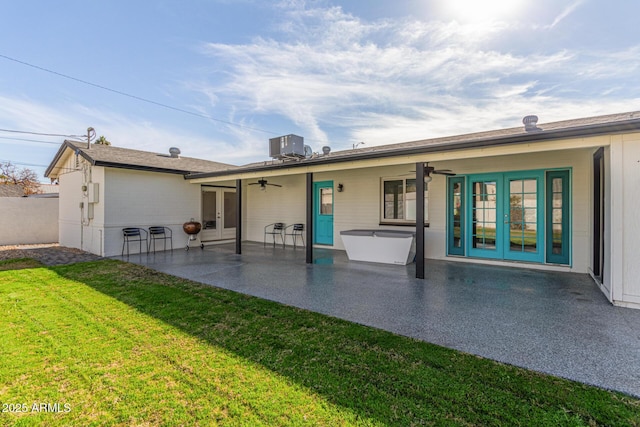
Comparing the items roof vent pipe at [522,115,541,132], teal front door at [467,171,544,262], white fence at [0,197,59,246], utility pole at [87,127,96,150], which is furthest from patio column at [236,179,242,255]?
white fence at [0,197,59,246]

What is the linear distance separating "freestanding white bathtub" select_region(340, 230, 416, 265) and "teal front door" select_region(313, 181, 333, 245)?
215 centimetres

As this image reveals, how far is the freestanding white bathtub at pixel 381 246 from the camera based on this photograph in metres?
7.28

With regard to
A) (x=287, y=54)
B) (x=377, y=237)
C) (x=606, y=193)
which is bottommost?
(x=377, y=237)

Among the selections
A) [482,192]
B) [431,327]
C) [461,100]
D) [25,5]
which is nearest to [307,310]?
[431,327]

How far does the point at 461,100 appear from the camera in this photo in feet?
33.4

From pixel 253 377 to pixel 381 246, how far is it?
5.47 m

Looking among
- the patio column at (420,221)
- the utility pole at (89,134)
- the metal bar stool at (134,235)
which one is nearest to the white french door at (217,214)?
the metal bar stool at (134,235)

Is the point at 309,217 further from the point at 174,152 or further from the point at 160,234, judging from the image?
the point at 174,152

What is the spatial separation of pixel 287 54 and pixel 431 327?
9869mm

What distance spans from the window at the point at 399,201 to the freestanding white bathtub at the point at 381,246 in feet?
3.44

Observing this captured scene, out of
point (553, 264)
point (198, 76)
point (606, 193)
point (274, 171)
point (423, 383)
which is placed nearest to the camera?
point (423, 383)

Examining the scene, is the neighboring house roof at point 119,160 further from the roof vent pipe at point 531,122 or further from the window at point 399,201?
the roof vent pipe at point 531,122

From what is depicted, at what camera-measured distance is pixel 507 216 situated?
23.2 ft

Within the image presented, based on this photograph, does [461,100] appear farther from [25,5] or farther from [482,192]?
[25,5]
